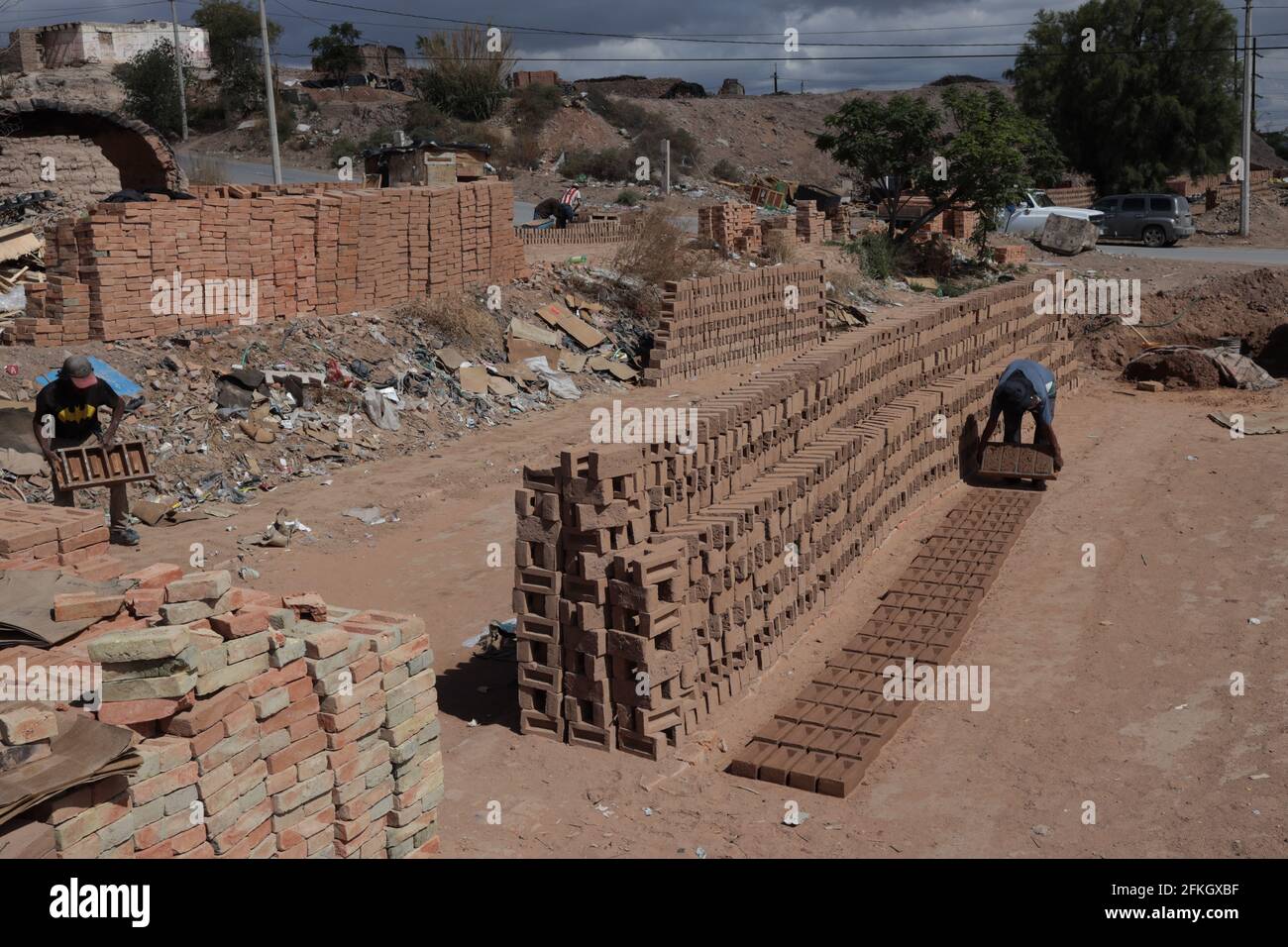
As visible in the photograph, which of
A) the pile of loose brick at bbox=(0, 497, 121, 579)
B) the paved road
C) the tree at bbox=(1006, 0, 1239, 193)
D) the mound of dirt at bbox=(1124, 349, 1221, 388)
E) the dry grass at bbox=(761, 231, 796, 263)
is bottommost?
the mound of dirt at bbox=(1124, 349, 1221, 388)

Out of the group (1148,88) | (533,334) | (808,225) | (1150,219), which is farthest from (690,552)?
(1148,88)

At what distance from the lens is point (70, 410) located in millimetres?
10219

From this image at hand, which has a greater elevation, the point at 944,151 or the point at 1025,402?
the point at 944,151

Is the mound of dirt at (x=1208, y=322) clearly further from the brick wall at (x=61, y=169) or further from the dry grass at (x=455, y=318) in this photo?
the brick wall at (x=61, y=169)

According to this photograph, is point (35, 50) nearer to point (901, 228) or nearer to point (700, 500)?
point (901, 228)

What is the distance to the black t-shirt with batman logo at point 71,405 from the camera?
10.1 meters

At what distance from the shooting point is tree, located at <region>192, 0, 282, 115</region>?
50.8 metres

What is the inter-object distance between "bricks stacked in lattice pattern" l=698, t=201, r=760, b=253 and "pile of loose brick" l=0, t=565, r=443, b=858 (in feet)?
Result: 65.5

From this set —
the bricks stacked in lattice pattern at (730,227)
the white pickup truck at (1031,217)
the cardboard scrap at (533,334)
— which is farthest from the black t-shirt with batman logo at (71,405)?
the white pickup truck at (1031,217)

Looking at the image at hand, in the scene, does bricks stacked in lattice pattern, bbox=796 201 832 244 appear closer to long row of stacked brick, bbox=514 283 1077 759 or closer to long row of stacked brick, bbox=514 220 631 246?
long row of stacked brick, bbox=514 220 631 246

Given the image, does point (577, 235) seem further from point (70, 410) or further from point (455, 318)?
point (70, 410)

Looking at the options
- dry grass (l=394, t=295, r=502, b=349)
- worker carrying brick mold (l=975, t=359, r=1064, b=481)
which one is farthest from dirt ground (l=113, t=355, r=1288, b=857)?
→ dry grass (l=394, t=295, r=502, b=349)

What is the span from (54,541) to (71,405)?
12.5ft

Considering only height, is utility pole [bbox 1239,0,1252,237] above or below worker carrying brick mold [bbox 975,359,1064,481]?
above
